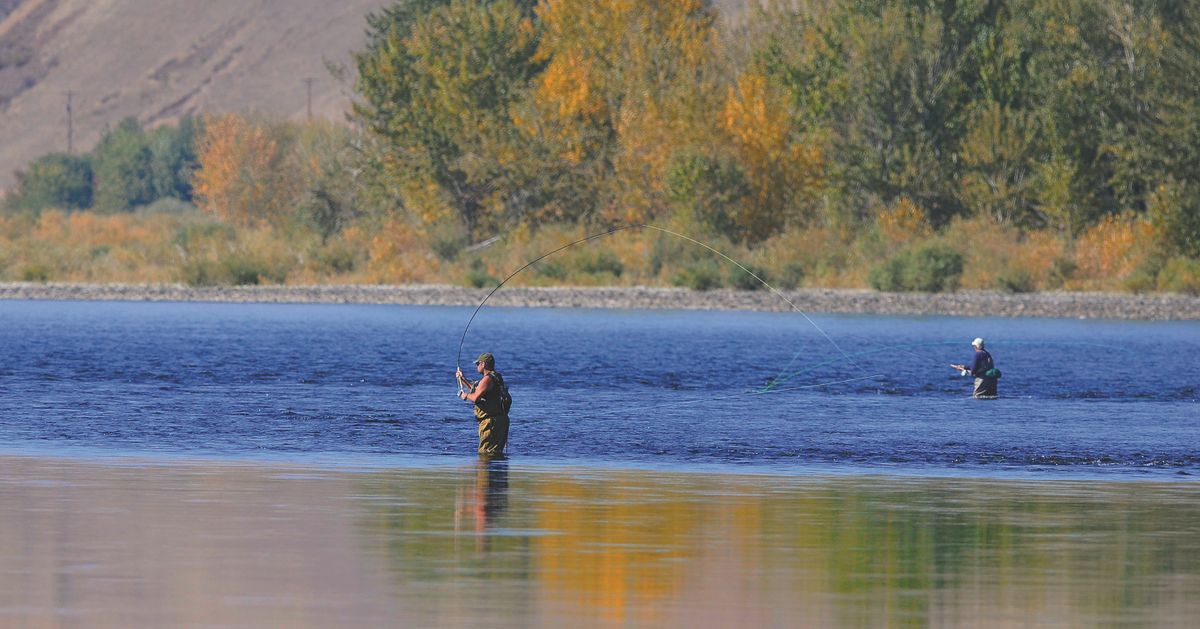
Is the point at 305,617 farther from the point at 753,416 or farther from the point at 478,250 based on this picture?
the point at 478,250

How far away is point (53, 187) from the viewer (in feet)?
439

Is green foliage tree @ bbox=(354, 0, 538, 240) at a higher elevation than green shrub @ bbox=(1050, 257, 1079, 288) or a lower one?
higher

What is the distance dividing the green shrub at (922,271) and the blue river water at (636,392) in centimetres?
254

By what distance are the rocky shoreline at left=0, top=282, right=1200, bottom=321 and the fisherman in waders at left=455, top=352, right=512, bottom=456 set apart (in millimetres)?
41265

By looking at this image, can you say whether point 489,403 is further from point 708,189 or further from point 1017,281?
point 708,189

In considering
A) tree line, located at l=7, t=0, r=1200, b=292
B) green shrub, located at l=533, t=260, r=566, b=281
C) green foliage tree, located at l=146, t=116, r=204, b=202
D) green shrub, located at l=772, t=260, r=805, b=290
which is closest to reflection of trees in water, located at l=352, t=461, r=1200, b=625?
tree line, located at l=7, t=0, r=1200, b=292

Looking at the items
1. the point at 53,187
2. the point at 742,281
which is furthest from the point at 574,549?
the point at 53,187

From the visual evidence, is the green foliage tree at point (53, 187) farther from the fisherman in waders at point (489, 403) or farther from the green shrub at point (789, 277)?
the fisherman in waders at point (489, 403)

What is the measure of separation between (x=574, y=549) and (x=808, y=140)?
57173 mm

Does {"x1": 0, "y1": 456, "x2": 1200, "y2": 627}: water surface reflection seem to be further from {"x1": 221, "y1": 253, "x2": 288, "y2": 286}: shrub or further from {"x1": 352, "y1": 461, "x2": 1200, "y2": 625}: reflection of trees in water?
{"x1": 221, "y1": 253, "x2": 288, "y2": 286}: shrub

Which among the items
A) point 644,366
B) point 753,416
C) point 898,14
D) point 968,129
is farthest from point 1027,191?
point 753,416

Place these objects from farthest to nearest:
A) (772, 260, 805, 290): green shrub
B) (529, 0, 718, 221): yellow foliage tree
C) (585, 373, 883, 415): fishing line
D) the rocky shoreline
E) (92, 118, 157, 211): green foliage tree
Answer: (92, 118, 157, 211): green foliage tree
(529, 0, 718, 221): yellow foliage tree
(772, 260, 805, 290): green shrub
the rocky shoreline
(585, 373, 883, 415): fishing line

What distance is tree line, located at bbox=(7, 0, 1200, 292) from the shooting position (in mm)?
66062

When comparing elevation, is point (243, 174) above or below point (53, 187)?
below
